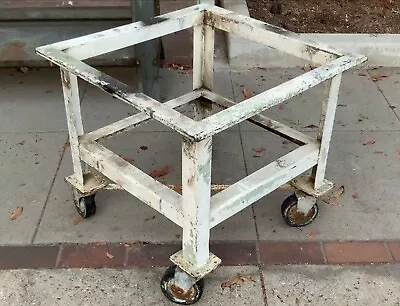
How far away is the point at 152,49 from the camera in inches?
148

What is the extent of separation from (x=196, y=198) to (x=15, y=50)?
7.40ft

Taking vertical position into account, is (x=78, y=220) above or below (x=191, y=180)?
below

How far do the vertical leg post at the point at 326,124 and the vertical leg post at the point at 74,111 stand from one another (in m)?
1.10

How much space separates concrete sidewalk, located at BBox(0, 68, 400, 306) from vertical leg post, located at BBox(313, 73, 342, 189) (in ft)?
1.09

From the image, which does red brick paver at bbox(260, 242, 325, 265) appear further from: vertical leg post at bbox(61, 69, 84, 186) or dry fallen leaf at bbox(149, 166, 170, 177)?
vertical leg post at bbox(61, 69, 84, 186)

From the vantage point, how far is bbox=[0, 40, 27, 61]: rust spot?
382 centimetres

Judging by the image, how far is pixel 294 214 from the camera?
2.86 meters

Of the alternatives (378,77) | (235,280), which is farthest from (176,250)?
(378,77)

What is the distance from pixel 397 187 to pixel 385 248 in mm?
542

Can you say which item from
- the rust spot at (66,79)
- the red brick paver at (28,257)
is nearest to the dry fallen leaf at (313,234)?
the red brick paver at (28,257)

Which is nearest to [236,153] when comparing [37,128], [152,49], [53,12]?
[152,49]

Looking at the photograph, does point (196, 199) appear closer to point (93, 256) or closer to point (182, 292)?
point (182, 292)

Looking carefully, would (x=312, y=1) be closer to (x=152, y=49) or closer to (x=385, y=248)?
(x=152, y=49)

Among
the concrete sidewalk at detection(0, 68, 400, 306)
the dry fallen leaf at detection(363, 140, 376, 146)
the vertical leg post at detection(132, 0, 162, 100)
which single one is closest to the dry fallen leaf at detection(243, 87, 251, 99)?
the concrete sidewalk at detection(0, 68, 400, 306)
